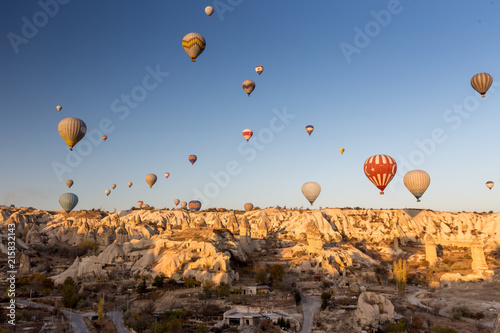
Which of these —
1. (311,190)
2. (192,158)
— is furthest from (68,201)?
(311,190)

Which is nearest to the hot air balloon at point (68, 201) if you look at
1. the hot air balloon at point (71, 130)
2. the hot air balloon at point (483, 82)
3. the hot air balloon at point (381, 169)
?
the hot air balloon at point (71, 130)

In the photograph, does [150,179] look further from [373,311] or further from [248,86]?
[373,311]

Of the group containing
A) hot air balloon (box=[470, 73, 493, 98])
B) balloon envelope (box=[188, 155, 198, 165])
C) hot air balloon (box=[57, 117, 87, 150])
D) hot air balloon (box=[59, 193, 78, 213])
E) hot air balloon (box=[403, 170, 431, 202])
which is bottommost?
hot air balloon (box=[403, 170, 431, 202])

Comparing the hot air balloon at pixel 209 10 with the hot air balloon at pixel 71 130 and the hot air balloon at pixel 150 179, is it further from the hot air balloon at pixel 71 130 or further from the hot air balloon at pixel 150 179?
the hot air balloon at pixel 150 179

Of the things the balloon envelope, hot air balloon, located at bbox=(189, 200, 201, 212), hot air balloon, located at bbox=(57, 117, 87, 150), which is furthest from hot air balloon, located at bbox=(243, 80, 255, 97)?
hot air balloon, located at bbox=(189, 200, 201, 212)

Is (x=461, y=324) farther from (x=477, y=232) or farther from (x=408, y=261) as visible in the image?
(x=477, y=232)

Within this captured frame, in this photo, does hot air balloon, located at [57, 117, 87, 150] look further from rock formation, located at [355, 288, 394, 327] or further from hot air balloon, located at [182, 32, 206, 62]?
rock formation, located at [355, 288, 394, 327]
